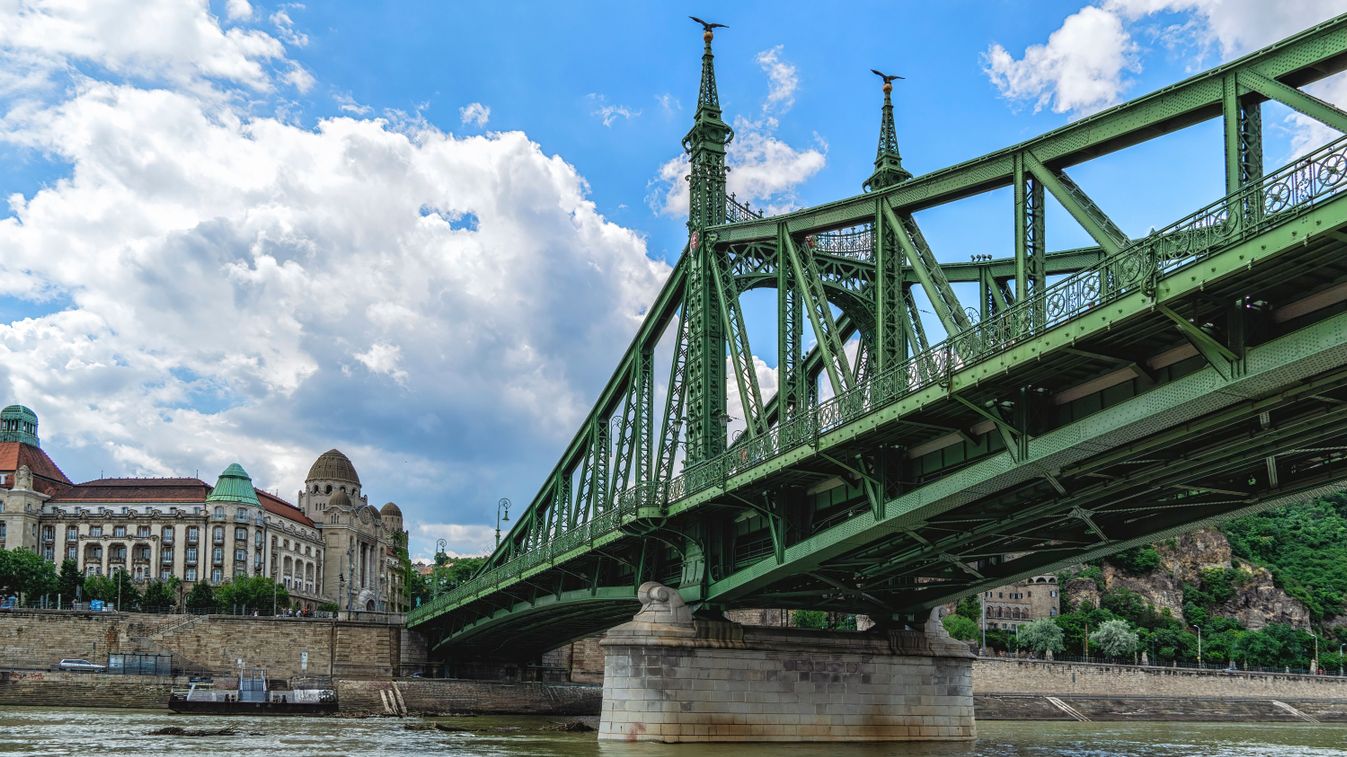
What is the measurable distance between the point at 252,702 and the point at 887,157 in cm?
4188

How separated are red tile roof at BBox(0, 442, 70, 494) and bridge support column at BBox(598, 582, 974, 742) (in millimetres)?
107226

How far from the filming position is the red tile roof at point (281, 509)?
144 m

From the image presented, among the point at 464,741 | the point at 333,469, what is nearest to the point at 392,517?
the point at 333,469

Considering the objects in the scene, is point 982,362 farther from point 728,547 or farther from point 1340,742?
point 1340,742

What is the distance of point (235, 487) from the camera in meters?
136

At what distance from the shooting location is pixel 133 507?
132 metres

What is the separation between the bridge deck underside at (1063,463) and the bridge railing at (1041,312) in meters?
0.50

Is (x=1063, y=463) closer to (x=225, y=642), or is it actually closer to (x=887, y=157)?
(x=887, y=157)

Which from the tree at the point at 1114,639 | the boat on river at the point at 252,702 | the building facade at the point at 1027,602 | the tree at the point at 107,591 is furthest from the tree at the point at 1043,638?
the tree at the point at 107,591

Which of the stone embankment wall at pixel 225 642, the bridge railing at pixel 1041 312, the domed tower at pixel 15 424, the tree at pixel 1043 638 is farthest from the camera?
the domed tower at pixel 15 424

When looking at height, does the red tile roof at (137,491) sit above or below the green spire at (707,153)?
below

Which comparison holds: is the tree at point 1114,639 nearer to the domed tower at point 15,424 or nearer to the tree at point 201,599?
the tree at point 201,599

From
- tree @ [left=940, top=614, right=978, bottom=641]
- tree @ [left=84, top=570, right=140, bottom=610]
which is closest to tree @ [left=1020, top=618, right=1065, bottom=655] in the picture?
tree @ [left=940, top=614, right=978, bottom=641]

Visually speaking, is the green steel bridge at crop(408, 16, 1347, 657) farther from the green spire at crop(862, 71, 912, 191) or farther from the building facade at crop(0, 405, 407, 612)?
the building facade at crop(0, 405, 407, 612)
